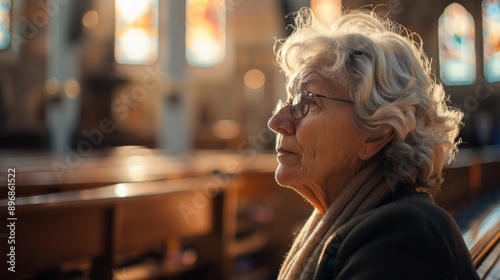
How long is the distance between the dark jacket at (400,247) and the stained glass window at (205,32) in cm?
736

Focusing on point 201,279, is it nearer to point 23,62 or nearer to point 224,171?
point 224,171

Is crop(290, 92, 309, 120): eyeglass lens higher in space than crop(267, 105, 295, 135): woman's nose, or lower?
higher

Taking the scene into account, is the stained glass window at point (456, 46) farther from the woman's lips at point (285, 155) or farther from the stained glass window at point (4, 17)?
the woman's lips at point (285, 155)

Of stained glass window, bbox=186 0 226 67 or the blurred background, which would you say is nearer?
the blurred background

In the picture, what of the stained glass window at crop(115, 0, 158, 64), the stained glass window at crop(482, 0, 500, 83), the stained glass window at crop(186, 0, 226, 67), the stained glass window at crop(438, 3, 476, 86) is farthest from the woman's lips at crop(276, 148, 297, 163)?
the stained glass window at crop(482, 0, 500, 83)

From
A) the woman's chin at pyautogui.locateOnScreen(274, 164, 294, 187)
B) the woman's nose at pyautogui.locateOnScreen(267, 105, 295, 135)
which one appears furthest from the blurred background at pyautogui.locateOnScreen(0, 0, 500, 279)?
the woman's chin at pyautogui.locateOnScreen(274, 164, 294, 187)

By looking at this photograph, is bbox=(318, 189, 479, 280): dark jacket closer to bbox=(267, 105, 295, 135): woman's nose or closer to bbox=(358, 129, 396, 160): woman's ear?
bbox=(358, 129, 396, 160): woman's ear

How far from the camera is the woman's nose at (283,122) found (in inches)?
58.3

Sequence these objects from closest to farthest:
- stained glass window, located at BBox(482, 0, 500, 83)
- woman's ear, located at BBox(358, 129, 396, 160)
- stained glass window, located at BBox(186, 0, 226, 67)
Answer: woman's ear, located at BBox(358, 129, 396, 160), stained glass window, located at BBox(186, 0, 226, 67), stained glass window, located at BBox(482, 0, 500, 83)

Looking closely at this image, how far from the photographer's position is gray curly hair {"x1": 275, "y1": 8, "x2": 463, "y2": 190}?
1.37 metres

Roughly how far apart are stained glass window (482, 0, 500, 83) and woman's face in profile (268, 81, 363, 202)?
347 inches

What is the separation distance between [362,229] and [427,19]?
8.82 metres

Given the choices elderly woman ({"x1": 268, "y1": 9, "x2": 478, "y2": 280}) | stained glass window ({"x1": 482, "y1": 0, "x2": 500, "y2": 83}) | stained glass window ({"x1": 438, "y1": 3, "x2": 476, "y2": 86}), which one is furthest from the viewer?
stained glass window ({"x1": 438, "y1": 3, "x2": 476, "y2": 86})

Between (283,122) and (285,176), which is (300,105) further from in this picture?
(285,176)
